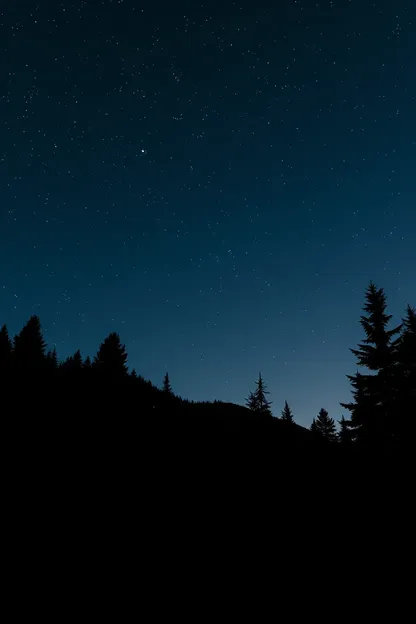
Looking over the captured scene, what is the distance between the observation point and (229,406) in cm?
2420

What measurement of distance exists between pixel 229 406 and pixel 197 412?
20.0 feet

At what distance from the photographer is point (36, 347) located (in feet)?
184

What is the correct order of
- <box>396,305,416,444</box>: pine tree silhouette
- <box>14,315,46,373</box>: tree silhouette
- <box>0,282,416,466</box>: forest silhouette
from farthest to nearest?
<box>14,315,46,373</box>: tree silhouette
<box>396,305,416,444</box>: pine tree silhouette
<box>0,282,416,466</box>: forest silhouette

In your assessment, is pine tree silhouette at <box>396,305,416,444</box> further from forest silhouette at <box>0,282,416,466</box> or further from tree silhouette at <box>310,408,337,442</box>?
tree silhouette at <box>310,408,337,442</box>

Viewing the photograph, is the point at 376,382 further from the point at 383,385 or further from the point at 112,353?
the point at 112,353

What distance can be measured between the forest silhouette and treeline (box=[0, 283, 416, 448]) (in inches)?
1.9

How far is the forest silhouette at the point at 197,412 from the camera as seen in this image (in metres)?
12.1

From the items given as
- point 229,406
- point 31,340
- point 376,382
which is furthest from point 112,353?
point 376,382

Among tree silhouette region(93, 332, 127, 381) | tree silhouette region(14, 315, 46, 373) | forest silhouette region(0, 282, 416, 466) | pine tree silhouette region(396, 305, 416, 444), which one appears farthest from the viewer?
tree silhouette region(14, 315, 46, 373)

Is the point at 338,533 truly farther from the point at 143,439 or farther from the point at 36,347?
the point at 36,347

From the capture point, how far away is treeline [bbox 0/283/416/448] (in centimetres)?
1393

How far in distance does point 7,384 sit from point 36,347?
155 ft

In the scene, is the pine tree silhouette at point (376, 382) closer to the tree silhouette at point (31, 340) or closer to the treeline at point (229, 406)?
the treeline at point (229, 406)

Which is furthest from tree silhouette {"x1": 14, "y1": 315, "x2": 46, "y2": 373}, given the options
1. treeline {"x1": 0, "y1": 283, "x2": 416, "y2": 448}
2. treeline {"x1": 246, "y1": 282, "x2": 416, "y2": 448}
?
treeline {"x1": 246, "y1": 282, "x2": 416, "y2": 448}
